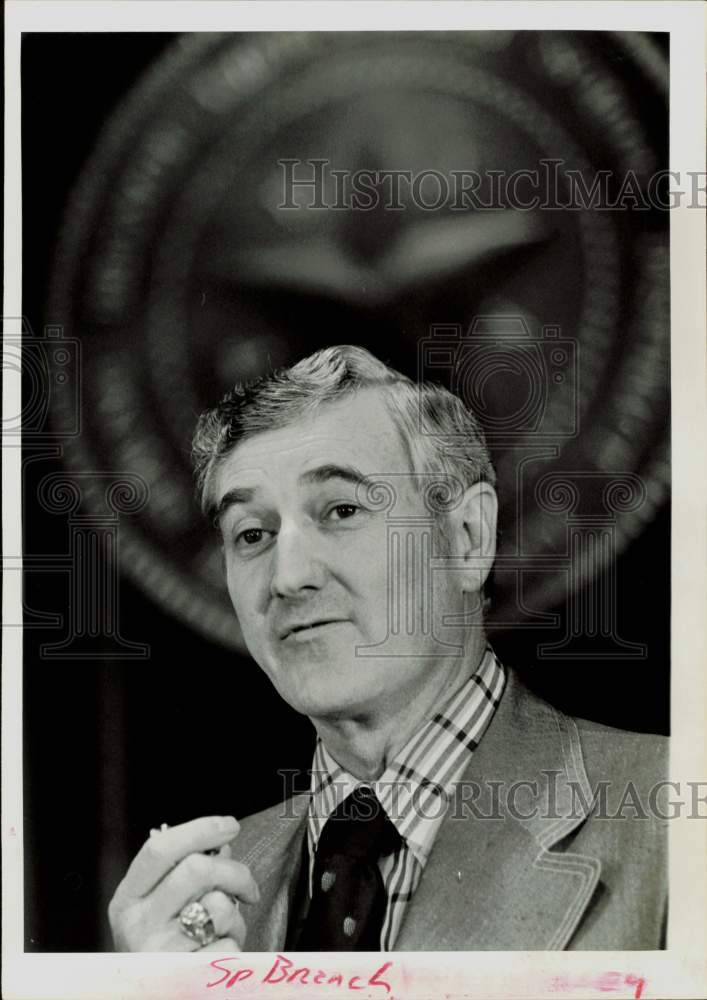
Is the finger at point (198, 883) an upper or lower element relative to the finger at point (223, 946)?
upper

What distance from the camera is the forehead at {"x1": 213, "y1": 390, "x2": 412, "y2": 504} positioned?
1272 millimetres

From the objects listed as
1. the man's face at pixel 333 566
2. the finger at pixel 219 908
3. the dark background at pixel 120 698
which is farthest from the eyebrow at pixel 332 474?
the finger at pixel 219 908

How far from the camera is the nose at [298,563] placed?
1262mm

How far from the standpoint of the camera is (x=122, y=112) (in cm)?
132

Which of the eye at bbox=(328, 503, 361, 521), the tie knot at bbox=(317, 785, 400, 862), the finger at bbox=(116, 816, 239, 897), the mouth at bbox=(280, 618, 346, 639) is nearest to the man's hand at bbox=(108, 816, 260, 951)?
the finger at bbox=(116, 816, 239, 897)

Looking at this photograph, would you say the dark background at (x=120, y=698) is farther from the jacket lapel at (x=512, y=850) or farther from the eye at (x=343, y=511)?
the eye at (x=343, y=511)

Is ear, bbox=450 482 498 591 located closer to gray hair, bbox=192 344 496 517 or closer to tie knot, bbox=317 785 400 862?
gray hair, bbox=192 344 496 517

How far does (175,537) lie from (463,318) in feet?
1.45

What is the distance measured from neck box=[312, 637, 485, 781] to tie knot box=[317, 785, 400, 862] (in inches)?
1.1

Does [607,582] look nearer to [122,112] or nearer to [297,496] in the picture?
[297,496]

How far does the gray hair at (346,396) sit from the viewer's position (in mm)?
1281

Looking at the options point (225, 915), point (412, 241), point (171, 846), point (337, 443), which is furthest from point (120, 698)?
point (412, 241)

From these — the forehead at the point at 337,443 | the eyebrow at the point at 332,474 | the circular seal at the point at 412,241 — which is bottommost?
the eyebrow at the point at 332,474

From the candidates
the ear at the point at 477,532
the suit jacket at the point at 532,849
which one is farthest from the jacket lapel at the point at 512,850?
the ear at the point at 477,532
